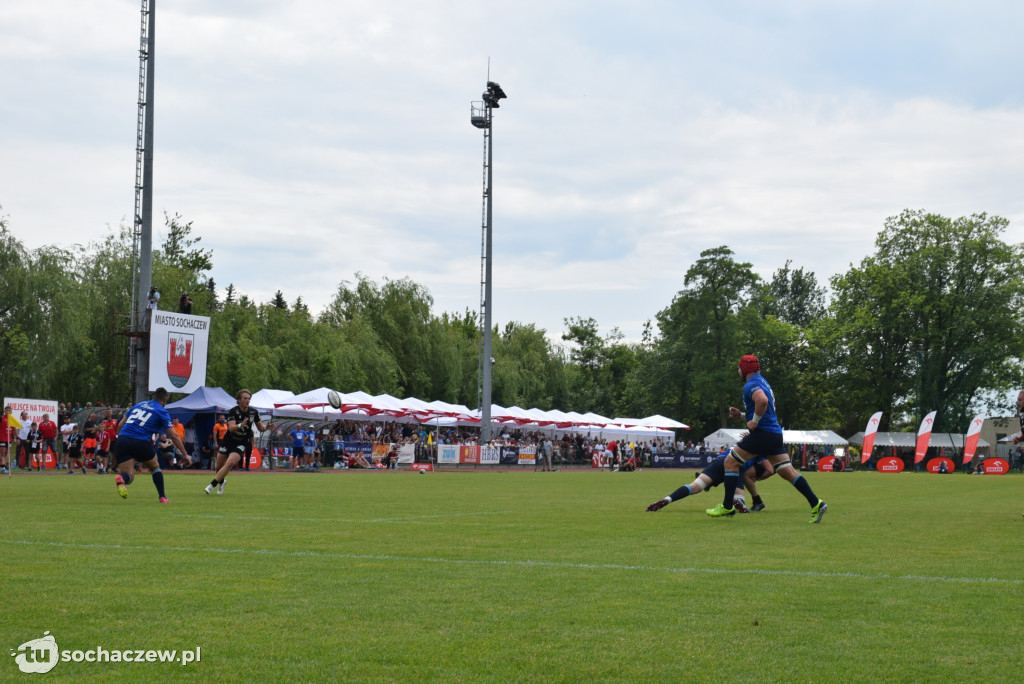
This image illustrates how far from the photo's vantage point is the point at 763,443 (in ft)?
42.9

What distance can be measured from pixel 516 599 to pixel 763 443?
7.34 m

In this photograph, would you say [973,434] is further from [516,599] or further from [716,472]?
[516,599]

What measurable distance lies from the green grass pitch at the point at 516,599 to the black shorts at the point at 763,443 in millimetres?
984

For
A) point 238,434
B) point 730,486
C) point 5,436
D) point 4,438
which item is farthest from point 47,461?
point 730,486

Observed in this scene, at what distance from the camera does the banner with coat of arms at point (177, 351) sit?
36750 mm

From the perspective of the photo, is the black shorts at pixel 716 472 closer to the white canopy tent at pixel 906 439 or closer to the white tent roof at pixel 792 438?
the white tent roof at pixel 792 438

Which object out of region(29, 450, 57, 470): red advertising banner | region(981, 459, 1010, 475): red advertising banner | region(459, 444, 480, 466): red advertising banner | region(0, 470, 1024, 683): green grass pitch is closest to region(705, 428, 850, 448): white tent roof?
region(981, 459, 1010, 475): red advertising banner

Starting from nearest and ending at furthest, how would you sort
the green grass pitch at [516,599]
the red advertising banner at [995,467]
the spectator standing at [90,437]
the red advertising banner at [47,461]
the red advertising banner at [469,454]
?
the green grass pitch at [516,599], the spectator standing at [90,437], the red advertising banner at [47,461], the red advertising banner at [469,454], the red advertising banner at [995,467]

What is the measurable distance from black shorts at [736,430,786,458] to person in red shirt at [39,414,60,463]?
1080 inches

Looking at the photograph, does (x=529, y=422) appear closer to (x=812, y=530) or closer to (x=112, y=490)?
(x=112, y=490)

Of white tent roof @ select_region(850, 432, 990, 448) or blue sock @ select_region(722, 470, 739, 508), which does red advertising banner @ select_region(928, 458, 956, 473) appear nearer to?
white tent roof @ select_region(850, 432, 990, 448)

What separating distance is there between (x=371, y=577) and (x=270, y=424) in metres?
34.6

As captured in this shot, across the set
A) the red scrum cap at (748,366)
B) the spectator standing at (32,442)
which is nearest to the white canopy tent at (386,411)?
the spectator standing at (32,442)

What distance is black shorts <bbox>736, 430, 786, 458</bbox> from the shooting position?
42.9 ft
